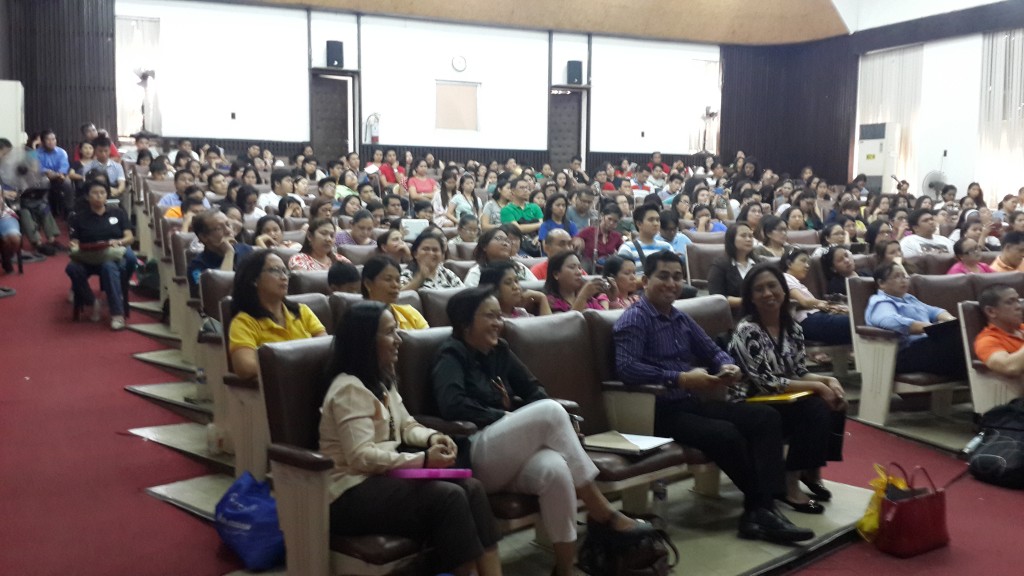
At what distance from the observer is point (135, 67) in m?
12.3

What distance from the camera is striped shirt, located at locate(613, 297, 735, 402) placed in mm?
3357

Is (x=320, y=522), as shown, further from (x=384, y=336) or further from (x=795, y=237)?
(x=795, y=237)

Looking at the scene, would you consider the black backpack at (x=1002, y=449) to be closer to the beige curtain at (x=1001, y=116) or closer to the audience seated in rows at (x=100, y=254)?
the audience seated in rows at (x=100, y=254)

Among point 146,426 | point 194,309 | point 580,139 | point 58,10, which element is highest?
point 58,10

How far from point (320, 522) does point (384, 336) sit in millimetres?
523

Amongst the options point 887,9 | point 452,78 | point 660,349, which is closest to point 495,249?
point 660,349

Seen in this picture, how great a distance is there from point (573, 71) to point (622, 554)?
12650mm

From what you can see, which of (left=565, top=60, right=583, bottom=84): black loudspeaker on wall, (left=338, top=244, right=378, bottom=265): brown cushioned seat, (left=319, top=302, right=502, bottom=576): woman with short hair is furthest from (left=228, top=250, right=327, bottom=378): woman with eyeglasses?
(left=565, top=60, right=583, bottom=84): black loudspeaker on wall

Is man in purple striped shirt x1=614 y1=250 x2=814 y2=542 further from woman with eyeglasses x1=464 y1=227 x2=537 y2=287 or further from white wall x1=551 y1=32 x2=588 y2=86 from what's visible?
white wall x1=551 y1=32 x2=588 y2=86

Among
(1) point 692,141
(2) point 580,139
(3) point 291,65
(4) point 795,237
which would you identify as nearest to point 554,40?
(2) point 580,139

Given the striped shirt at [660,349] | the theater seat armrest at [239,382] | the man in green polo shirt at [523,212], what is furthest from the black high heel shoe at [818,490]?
the man in green polo shirt at [523,212]

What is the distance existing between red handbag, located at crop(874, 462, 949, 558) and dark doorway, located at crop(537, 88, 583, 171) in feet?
39.6

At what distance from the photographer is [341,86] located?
1363 centimetres

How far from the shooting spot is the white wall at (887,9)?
43.1ft
